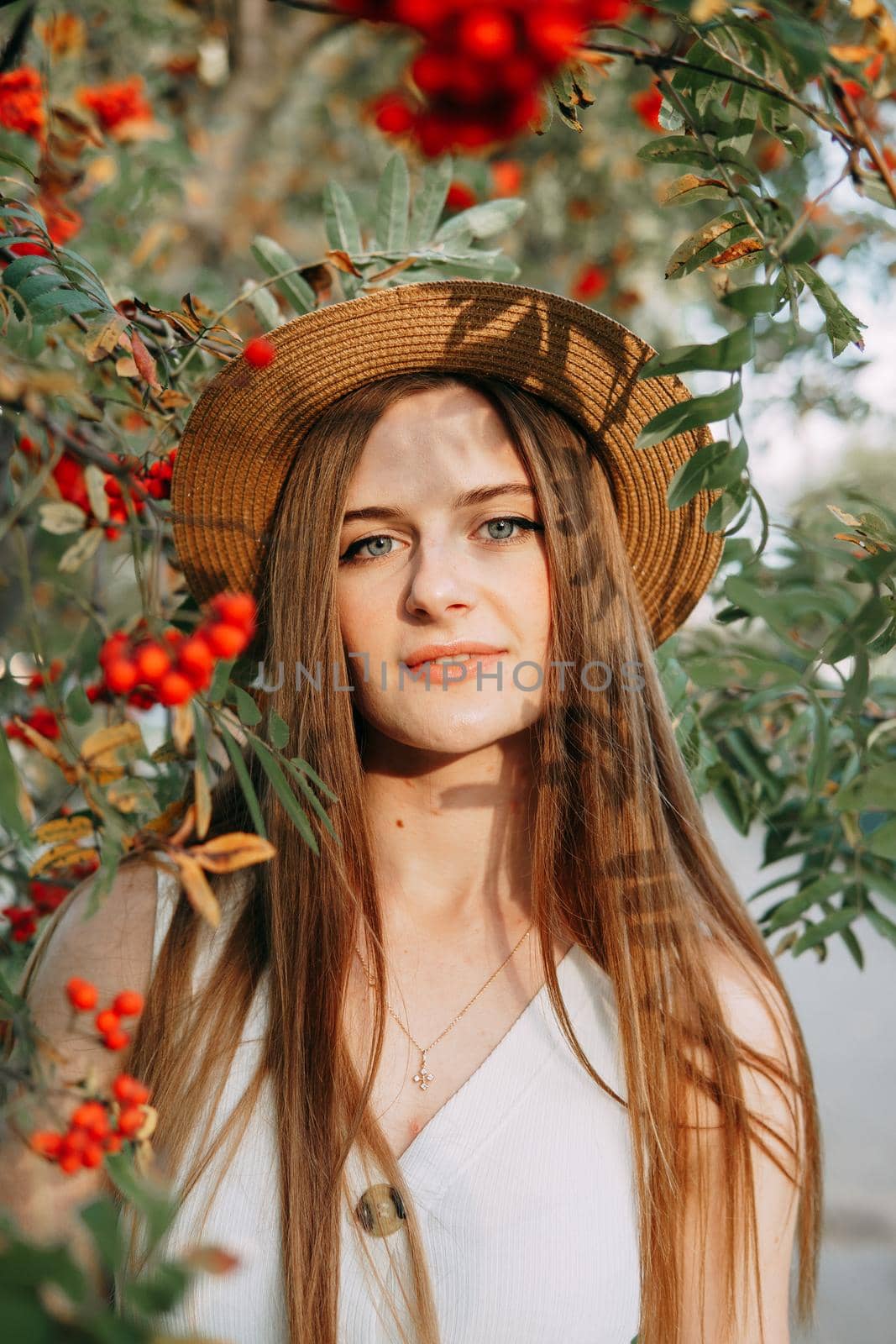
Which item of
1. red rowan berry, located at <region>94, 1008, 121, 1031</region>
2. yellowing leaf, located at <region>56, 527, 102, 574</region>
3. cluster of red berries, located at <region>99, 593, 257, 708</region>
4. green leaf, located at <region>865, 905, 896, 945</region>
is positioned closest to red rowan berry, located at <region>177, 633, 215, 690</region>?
cluster of red berries, located at <region>99, 593, 257, 708</region>

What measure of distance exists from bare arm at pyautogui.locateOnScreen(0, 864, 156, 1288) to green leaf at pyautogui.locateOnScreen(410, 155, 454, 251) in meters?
1.07

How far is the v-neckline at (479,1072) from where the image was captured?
145 cm

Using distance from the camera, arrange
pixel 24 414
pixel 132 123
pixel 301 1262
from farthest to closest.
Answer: pixel 132 123, pixel 301 1262, pixel 24 414

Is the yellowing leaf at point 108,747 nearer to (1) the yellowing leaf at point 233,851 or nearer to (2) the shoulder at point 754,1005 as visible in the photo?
(1) the yellowing leaf at point 233,851

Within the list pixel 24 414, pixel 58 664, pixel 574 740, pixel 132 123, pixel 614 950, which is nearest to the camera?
pixel 24 414

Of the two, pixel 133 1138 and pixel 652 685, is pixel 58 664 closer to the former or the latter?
pixel 652 685

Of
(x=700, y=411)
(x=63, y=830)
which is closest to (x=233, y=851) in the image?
(x=63, y=830)

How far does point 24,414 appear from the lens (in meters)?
0.96

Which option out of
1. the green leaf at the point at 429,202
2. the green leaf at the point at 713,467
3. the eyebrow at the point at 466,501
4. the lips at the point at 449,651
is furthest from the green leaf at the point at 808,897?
the green leaf at the point at 429,202

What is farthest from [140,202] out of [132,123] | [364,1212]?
[364,1212]

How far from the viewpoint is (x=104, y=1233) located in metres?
0.57

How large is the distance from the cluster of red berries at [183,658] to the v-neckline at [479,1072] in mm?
901

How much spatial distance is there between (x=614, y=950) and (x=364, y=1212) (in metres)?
0.49

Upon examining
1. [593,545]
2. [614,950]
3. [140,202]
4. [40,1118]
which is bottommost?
[40,1118]
